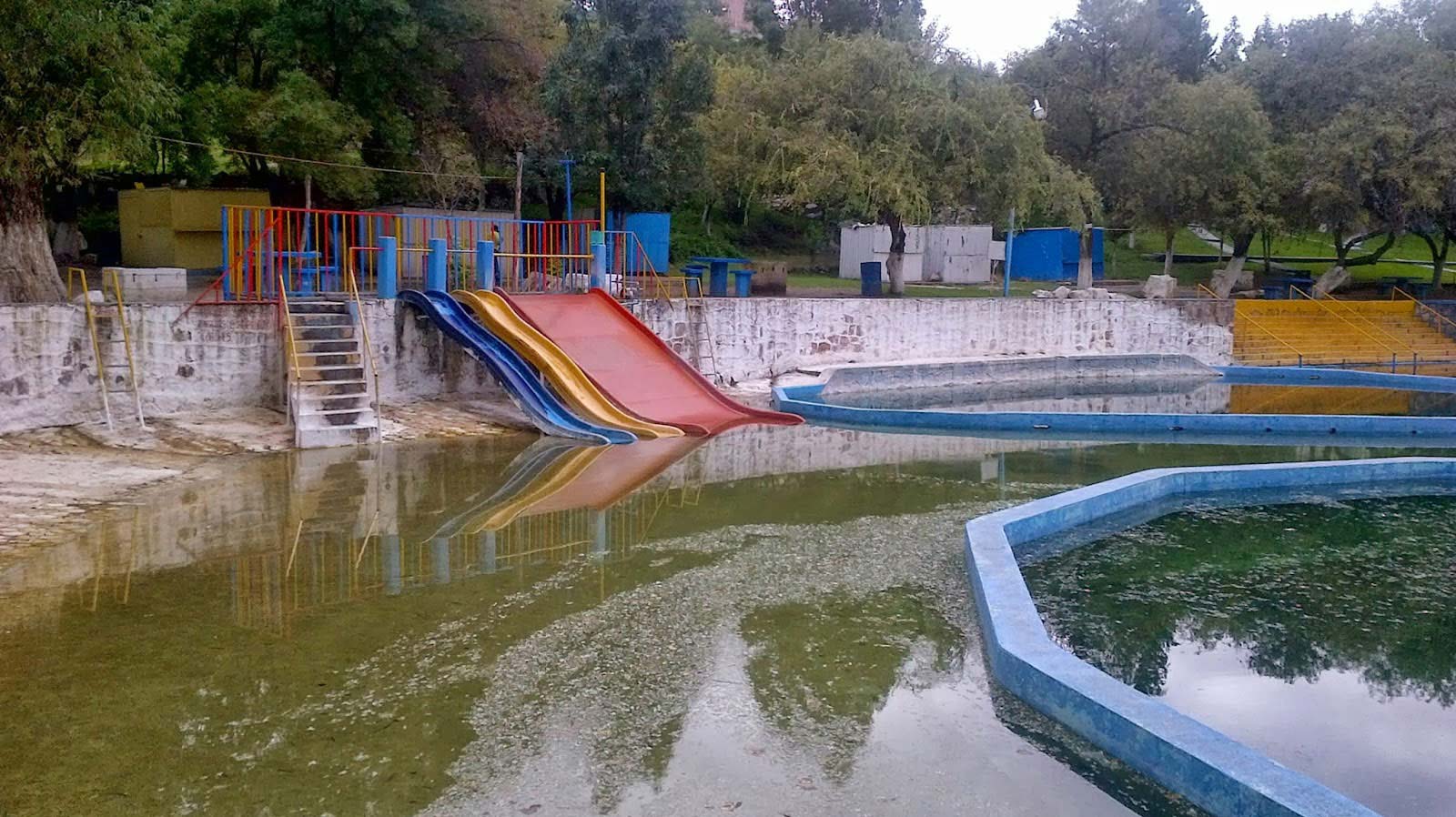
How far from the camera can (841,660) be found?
6.61m

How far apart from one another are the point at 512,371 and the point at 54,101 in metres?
5.74

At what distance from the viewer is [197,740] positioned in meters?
5.29

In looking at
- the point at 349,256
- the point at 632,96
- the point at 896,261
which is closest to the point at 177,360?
the point at 349,256

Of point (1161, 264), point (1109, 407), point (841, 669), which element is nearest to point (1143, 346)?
point (1109, 407)

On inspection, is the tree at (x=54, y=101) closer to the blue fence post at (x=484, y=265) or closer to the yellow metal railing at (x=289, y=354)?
the yellow metal railing at (x=289, y=354)

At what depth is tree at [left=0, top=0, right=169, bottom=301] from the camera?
12234mm

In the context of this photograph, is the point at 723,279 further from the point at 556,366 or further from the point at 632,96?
the point at 556,366

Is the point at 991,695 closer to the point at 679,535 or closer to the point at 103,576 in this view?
the point at 679,535

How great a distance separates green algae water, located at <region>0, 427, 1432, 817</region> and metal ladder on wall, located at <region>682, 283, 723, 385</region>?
7.86m

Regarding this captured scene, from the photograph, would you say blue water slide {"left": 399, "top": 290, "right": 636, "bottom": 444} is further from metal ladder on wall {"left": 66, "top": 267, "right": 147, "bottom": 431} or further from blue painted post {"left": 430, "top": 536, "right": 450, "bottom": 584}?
blue painted post {"left": 430, "top": 536, "right": 450, "bottom": 584}

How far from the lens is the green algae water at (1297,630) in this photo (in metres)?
5.72

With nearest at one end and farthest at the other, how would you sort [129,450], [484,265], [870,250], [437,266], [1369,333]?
[129,450], [437,266], [484,265], [1369,333], [870,250]

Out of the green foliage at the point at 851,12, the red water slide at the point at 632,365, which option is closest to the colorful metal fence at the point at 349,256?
the red water slide at the point at 632,365

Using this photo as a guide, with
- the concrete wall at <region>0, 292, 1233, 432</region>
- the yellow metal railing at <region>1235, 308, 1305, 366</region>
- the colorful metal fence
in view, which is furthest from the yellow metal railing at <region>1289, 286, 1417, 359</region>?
the colorful metal fence
